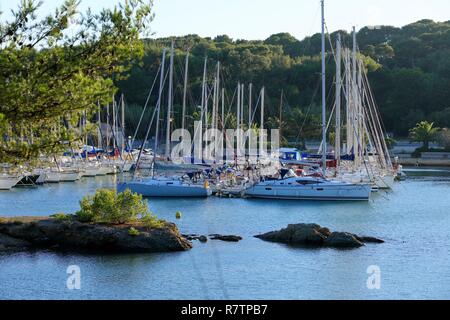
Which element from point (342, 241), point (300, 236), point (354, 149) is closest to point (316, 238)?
point (300, 236)

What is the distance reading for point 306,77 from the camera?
105938mm

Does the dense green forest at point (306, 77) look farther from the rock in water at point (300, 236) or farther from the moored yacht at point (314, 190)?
the rock in water at point (300, 236)

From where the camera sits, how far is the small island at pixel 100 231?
29250mm

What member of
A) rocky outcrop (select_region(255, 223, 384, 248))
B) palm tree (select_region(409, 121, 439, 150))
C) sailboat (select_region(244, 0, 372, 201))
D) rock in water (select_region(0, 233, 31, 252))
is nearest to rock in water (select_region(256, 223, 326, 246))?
rocky outcrop (select_region(255, 223, 384, 248))

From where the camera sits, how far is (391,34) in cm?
13075

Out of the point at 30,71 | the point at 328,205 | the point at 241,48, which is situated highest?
the point at 241,48

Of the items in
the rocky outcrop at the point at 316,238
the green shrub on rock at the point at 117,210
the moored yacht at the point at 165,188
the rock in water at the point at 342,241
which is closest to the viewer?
the green shrub on rock at the point at 117,210

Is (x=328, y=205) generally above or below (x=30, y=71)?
below

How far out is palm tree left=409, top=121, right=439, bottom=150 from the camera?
88938 mm

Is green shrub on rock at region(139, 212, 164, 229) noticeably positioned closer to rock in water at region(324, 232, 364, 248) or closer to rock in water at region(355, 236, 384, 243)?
rock in water at region(324, 232, 364, 248)

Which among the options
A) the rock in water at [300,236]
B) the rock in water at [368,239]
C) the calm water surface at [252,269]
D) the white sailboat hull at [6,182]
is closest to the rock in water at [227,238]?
the calm water surface at [252,269]

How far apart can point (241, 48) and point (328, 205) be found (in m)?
67.6

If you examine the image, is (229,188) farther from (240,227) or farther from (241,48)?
(241,48)
